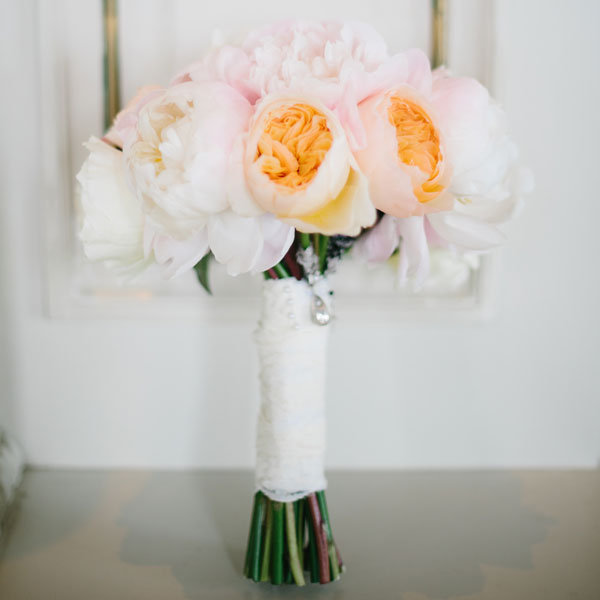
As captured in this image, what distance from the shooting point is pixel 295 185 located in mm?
509

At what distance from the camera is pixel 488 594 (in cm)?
67

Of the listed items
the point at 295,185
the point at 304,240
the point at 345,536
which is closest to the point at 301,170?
the point at 295,185

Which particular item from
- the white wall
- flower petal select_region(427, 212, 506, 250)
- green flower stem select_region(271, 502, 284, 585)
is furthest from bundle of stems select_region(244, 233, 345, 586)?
the white wall

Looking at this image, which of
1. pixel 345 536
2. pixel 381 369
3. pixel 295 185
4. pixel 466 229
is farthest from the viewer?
pixel 381 369

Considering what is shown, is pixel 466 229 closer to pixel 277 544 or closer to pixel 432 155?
pixel 432 155

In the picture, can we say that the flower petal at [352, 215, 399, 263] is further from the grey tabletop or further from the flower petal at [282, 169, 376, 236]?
the grey tabletop

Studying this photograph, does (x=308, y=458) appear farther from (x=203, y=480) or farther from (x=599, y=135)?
(x=599, y=135)

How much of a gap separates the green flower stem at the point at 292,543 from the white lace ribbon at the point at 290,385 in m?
0.02

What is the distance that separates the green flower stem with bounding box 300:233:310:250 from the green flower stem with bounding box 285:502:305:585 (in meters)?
0.29

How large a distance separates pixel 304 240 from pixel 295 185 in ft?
0.43

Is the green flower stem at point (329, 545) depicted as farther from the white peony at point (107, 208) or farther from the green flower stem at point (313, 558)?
the white peony at point (107, 208)

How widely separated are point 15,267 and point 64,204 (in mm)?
127

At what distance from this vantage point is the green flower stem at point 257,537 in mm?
684

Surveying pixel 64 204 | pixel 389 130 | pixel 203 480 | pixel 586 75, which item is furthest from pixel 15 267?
pixel 586 75
